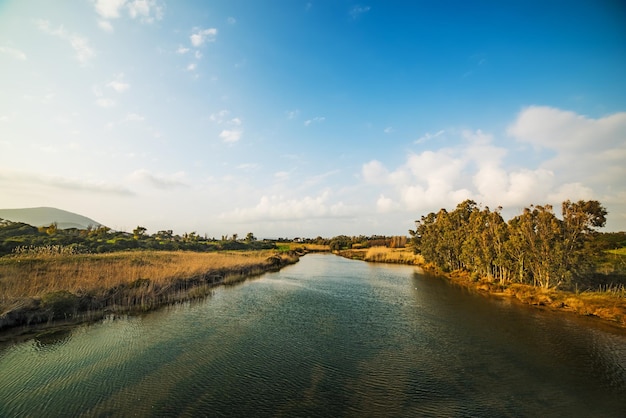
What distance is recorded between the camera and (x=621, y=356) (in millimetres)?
12648

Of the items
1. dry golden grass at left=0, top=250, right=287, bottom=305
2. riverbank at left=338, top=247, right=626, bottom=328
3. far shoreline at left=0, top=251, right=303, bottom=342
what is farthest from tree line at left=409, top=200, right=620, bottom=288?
dry golden grass at left=0, top=250, right=287, bottom=305

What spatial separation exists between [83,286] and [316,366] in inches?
663

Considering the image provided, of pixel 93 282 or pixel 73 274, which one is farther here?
pixel 73 274

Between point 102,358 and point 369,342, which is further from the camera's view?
point 369,342

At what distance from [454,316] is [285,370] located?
1403 centimetres

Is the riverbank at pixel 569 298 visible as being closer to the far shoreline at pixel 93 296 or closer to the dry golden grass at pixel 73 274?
the far shoreline at pixel 93 296

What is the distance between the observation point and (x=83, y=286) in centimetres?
1816

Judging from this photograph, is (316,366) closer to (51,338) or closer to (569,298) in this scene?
(51,338)

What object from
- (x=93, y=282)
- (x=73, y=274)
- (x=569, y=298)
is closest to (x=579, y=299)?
(x=569, y=298)

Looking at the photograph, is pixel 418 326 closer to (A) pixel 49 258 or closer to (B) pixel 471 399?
(B) pixel 471 399

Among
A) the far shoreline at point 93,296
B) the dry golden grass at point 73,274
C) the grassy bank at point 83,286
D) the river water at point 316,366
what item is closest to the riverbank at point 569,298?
the river water at point 316,366

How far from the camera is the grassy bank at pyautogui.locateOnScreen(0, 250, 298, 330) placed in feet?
48.1

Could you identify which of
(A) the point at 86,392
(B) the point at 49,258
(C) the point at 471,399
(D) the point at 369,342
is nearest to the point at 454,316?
(D) the point at 369,342

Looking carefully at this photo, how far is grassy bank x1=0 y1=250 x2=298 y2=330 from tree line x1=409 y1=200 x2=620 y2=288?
29.9 meters
